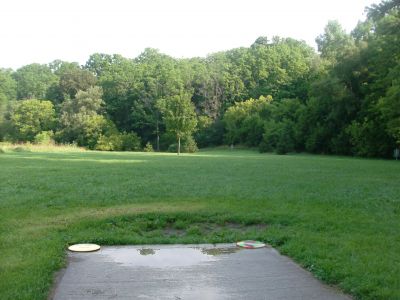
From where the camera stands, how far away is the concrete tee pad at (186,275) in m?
4.79

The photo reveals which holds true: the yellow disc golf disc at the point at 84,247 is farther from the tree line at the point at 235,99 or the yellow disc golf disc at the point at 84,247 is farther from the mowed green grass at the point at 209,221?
the tree line at the point at 235,99

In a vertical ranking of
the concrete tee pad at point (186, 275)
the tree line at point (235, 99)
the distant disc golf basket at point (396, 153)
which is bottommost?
the concrete tee pad at point (186, 275)

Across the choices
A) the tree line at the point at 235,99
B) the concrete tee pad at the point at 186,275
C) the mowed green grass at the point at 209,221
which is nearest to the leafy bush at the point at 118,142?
the tree line at the point at 235,99

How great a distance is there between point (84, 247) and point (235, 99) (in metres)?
78.8

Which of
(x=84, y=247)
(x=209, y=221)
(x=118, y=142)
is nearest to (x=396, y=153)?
(x=209, y=221)

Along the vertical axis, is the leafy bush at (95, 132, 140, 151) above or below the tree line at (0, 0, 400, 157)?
below

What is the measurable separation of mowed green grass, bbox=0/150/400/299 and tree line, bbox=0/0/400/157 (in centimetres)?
1395

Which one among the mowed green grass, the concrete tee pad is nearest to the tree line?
the mowed green grass

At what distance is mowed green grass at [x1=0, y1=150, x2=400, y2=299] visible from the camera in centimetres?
550

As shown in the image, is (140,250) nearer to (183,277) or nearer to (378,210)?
(183,277)

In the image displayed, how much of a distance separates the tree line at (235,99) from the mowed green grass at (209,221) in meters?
14.0

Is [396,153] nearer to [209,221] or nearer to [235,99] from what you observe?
[209,221]

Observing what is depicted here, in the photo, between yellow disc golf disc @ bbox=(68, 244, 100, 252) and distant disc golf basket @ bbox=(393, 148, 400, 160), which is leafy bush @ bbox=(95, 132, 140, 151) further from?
yellow disc golf disc @ bbox=(68, 244, 100, 252)

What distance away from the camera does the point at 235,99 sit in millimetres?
84438
